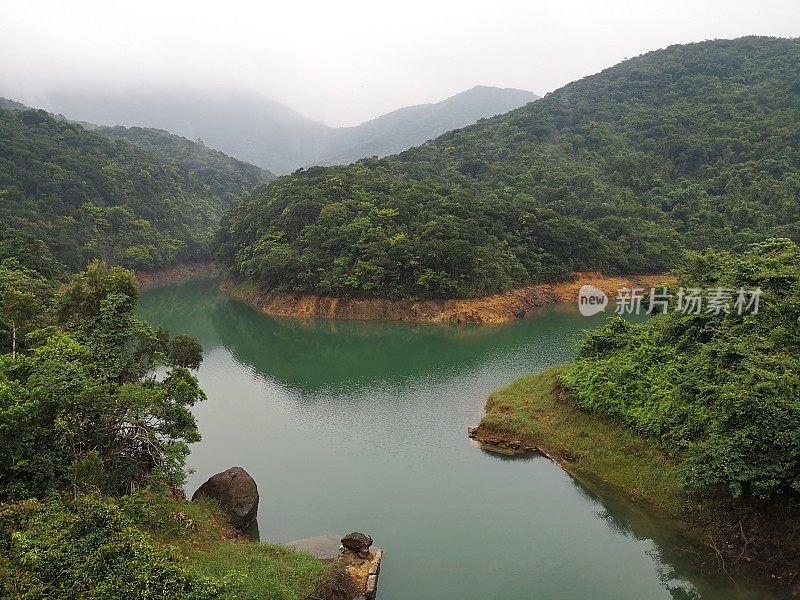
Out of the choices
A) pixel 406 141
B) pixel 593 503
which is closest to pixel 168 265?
pixel 593 503

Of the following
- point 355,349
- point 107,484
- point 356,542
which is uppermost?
point 107,484

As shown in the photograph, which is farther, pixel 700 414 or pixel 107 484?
pixel 700 414

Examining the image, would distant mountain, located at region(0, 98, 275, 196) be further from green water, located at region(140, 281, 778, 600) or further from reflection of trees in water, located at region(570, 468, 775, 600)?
reflection of trees in water, located at region(570, 468, 775, 600)

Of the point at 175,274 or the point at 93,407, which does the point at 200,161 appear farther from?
the point at 93,407

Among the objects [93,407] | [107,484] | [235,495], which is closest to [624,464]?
[235,495]

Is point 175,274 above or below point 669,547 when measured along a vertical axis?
above
